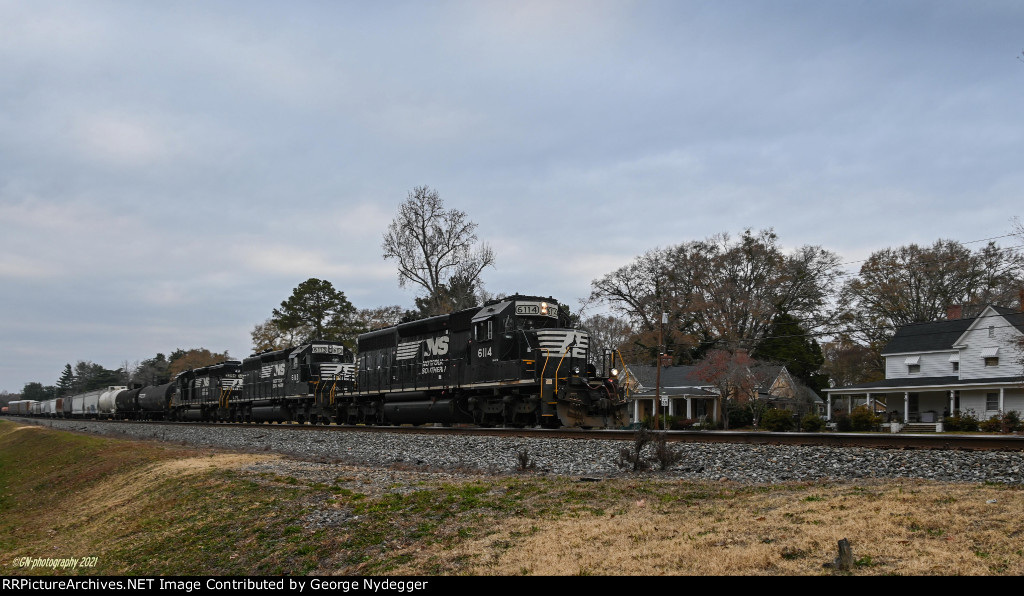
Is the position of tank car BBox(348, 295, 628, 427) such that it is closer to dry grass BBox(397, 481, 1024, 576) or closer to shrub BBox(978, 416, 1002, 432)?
dry grass BBox(397, 481, 1024, 576)

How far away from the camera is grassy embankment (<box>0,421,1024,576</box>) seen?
6.04 meters

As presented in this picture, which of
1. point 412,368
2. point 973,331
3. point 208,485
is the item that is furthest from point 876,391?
point 208,485

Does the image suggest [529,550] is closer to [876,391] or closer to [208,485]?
[208,485]

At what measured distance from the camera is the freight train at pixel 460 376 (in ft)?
67.4

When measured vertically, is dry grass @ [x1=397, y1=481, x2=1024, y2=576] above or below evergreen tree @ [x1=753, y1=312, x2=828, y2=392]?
below

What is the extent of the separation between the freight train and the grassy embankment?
27.0 ft

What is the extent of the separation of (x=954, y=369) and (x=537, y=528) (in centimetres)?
4414

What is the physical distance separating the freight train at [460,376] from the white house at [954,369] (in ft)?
85.1

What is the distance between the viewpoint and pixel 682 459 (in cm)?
1215

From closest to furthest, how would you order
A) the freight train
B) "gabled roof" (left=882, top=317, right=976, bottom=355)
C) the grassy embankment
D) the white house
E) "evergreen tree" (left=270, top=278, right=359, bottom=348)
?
the grassy embankment < the freight train < the white house < "gabled roof" (left=882, top=317, right=976, bottom=355) < "evergreen tree" (left=270, top=278, right=359, bottom=348)

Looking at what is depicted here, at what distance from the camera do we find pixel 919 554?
5.71 meters

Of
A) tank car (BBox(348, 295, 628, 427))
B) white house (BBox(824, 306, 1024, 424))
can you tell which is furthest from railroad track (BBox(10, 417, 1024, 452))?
white house (BBox(824, 306, 1024, 424))

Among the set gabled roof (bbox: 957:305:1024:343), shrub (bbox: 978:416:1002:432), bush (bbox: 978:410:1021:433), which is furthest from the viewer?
gabled roof (bbox: 957:305:1024:343)

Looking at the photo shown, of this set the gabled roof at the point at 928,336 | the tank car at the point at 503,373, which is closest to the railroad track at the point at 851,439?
the tank car at the point at 503,373
